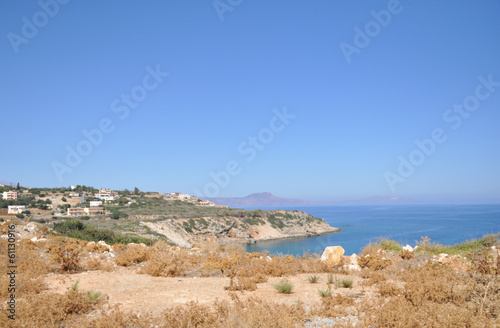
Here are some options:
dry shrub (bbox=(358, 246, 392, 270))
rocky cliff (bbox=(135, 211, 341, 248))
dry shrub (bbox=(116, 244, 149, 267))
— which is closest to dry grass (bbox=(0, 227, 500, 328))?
dry shrub (bbox=(358, 246, 392, 270))

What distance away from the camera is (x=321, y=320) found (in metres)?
5.77

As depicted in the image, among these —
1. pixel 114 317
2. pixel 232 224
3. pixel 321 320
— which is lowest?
pixel 232 224

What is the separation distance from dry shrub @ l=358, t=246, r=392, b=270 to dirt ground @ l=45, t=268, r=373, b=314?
109cm

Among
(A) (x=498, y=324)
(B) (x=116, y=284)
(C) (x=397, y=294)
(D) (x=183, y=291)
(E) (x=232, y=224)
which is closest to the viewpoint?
(A) (x=498, y=324)

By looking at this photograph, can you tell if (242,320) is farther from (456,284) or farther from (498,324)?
(456,284)

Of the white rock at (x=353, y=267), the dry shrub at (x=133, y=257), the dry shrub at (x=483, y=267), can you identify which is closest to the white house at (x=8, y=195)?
the dry shrub at (x=133, y=257)

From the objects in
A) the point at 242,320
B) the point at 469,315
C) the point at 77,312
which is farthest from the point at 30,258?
the point at 469,315

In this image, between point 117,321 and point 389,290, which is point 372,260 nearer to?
point 389,290

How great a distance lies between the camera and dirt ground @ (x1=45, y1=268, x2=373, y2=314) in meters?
6.72

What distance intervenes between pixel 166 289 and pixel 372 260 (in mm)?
6598

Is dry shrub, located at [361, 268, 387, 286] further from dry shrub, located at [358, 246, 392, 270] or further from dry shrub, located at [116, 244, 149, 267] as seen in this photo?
dry shrub, located at [116, 244, 149, 267]

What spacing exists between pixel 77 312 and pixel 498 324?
720cm

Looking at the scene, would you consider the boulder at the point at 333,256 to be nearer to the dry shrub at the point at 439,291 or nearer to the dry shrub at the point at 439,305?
the dry shrub at the point at 439,305

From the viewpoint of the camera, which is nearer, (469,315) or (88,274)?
(469,315)
